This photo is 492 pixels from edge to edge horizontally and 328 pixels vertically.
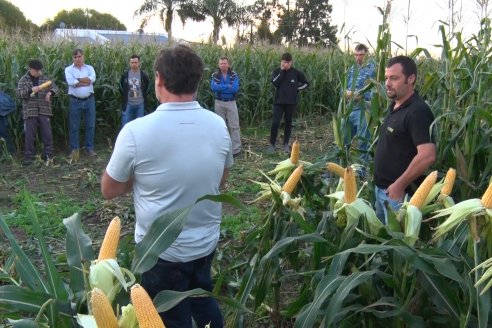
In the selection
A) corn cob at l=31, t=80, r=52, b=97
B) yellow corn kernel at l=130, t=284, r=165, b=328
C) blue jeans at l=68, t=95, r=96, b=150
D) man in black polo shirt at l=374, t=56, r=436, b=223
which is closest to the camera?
yellow corn kernel at l=130, t=284, r=165, b=328

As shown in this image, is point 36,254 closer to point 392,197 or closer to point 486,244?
point 392,197

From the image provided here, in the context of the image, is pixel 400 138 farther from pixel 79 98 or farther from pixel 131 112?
pixel 131 112

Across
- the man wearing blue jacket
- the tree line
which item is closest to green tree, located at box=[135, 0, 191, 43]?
the tree line

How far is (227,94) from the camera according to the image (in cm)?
978

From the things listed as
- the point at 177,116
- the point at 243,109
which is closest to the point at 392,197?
the point at 177,116

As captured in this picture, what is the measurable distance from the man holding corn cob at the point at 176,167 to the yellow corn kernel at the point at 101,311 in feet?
3.52

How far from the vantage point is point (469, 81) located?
11.2 feet

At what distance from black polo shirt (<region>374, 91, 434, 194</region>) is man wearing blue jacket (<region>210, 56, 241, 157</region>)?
6123 mm

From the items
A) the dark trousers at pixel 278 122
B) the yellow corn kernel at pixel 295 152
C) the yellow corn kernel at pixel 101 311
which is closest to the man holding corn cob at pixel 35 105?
the dark trousers at pixel 278 122

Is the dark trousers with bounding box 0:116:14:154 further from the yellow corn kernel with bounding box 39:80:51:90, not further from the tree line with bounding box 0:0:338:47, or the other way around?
the tree line with bounding box 0:0:338:47

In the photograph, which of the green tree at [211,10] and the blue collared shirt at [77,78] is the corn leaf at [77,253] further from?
the green tree at [211,10]

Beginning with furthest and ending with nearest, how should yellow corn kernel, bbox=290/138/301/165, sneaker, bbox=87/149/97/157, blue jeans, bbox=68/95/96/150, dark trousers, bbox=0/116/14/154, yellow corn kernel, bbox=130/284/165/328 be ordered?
sneaker, bbox=87/149/97/157 < blue jeans, bbox=68/95/96/150 < dark trousers, bbox=0/116/14/154 < yellow corn kernel, bbox=290/138/301/165 < yellow corn kernel, bbox=130/284/165/328

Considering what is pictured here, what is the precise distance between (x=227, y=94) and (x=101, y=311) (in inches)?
343

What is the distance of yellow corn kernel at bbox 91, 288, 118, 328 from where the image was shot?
121 cm
